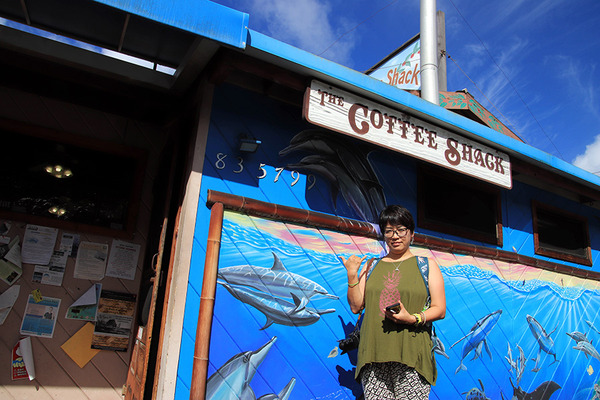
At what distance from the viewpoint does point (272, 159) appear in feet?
11.9

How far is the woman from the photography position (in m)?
2.46

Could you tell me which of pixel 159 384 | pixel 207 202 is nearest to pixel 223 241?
pixel 207 202

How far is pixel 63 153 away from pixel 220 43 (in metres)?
1.85

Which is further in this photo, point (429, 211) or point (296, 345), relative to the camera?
point (429, 211)

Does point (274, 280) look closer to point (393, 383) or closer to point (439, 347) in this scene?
point (393, 383)

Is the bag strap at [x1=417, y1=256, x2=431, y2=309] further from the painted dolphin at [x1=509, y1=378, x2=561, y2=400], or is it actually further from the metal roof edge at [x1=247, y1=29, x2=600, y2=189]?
the painted dolphin at [x1=509, y1=378, x2=561, y2=400]

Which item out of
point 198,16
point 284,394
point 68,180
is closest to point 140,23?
point 198,16

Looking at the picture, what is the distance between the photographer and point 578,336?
5.46 meters

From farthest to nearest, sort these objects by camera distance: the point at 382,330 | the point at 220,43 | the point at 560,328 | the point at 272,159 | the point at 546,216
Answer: the point at 546,216 → the point at 560,328 → the point at 272,159 → the point at 220,43 → the point at 382,330


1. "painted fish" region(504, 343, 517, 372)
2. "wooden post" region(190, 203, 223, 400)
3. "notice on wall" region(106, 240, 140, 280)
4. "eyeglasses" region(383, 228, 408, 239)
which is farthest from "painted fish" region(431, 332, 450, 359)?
"notice on wall" region(106, 240, 140, 280)

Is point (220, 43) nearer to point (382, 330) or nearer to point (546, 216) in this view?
point (382, 330)

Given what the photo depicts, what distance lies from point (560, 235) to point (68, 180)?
19.7ft

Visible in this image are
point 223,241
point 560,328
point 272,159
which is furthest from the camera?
point 560,328

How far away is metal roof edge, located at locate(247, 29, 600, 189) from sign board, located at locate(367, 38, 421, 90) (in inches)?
91.8
